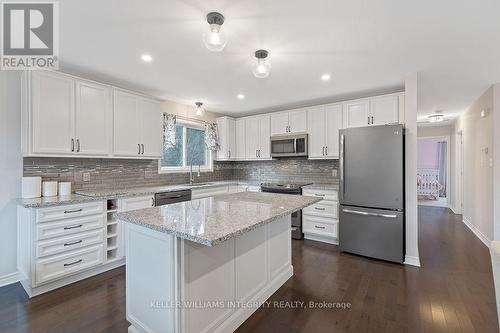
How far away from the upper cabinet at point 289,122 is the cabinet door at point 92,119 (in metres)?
2.79

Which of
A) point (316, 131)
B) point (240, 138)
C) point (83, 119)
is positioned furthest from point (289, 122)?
point (83, 119)

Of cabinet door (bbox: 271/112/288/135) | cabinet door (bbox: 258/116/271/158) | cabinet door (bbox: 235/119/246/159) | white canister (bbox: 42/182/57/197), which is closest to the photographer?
white canister (bbox: 42/182/57/197)

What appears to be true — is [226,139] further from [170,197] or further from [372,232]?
[372,232]

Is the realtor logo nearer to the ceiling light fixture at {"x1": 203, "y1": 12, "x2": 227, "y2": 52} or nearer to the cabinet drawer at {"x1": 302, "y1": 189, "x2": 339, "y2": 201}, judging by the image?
the ceiling light fixture at {"x1": 203, "y1": 12, "x2": 227, "y2": 52}

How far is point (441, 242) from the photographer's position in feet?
12.4

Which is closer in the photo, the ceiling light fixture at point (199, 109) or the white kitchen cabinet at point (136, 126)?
the white kitchen cabinet at point (136, 126)

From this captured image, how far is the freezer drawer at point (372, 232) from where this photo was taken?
296cm

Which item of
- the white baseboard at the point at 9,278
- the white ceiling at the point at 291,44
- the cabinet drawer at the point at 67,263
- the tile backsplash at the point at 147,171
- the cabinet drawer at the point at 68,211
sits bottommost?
the white baseboard at the point at 9,278

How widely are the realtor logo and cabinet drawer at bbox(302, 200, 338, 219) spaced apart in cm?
370

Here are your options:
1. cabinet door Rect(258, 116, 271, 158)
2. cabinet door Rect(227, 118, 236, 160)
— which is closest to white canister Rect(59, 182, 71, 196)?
cabinet door Rect(227, 118, 236, 160)

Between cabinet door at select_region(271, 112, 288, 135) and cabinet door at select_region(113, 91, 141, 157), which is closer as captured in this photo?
cabinet door at select_region(113, 91, 141, 157)

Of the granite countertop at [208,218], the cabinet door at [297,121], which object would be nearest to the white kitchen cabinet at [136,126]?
the granite countertop at [208,218]

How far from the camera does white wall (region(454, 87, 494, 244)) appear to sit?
3498 millimetres

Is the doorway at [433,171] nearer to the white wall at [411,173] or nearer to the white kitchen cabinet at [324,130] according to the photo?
the white kitchen cabinet at [324,130]
